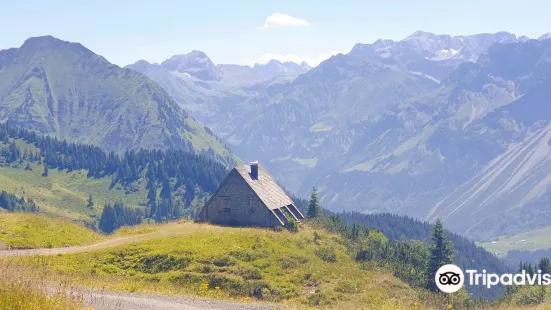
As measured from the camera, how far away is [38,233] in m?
52.3

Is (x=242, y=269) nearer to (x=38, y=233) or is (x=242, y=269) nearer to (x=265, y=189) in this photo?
(x=38, y=233)

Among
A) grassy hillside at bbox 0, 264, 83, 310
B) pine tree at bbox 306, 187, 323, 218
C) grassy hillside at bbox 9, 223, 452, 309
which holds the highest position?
pine tree at bbox 306, 187, 323, 218

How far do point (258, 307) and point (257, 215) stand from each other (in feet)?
140

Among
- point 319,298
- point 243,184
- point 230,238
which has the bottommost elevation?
point 319,298

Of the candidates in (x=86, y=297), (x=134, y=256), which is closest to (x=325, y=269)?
(x=134, y=256)

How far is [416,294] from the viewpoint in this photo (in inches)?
1768

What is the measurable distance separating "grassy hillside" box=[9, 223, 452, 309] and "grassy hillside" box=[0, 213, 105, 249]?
604 cm

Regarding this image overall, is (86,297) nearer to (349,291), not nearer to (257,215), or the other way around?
(349,291)

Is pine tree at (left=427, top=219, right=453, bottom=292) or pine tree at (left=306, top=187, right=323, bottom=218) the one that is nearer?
pine tree at (left=427, top=219, right=453, bottom=292)

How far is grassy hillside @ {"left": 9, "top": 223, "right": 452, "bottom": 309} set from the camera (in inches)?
1585

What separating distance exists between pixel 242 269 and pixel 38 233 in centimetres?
2053

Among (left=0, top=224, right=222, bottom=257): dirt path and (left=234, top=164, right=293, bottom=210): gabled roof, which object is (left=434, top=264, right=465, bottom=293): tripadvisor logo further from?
(left=234, top=164, right=293, bottom=210): gabled roof

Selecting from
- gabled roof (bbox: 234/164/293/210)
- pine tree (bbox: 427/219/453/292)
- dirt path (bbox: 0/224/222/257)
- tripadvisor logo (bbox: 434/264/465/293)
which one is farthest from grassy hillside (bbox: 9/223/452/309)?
gabled roof (bbox: 234/164/293/210)

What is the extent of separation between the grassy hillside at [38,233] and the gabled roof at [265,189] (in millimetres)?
21298
